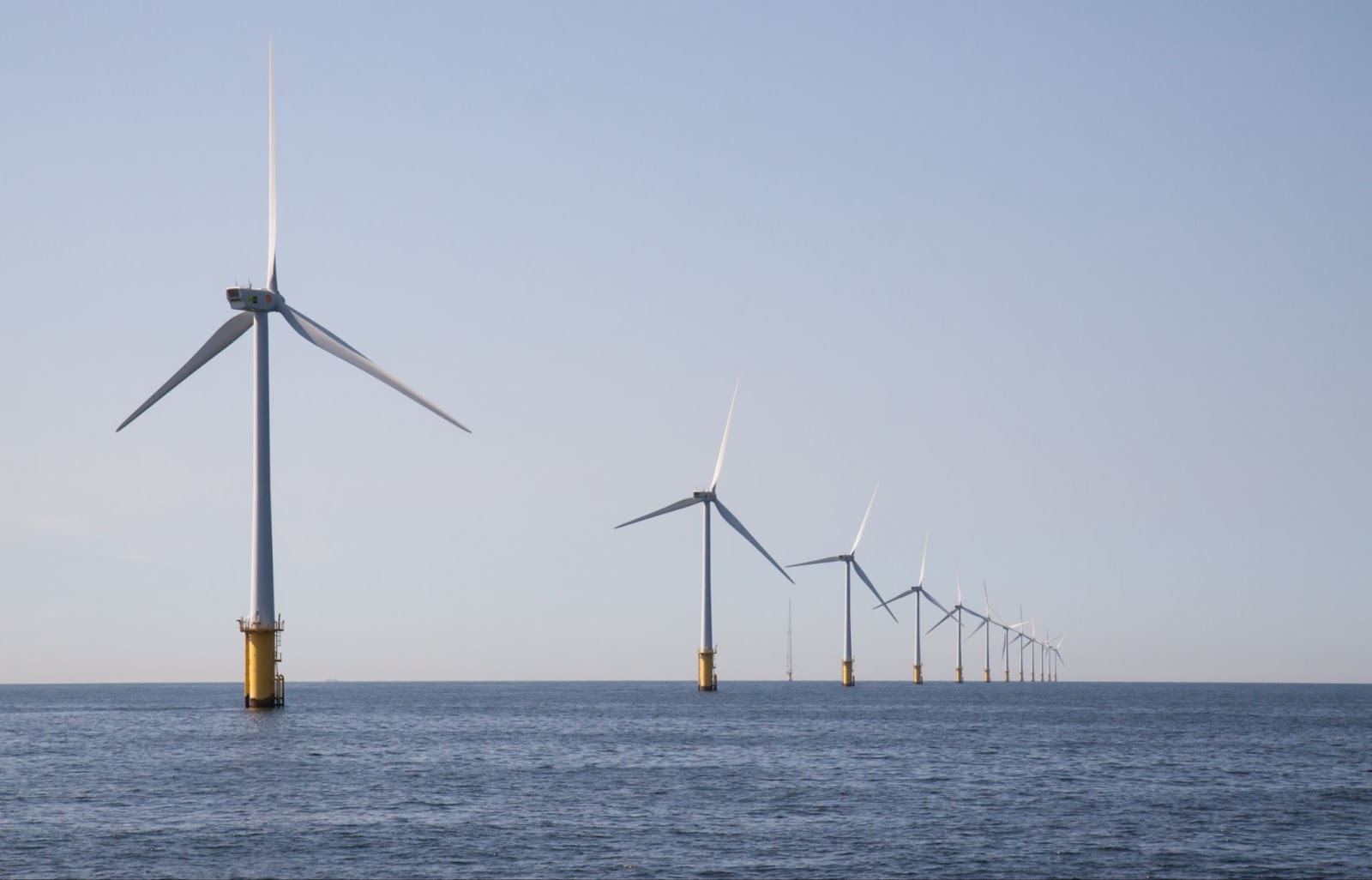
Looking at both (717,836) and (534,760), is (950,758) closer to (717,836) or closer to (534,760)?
(534,760)

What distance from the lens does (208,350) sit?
11925cm

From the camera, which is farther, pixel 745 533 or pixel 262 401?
pixel 745 533

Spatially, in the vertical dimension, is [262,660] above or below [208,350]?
below

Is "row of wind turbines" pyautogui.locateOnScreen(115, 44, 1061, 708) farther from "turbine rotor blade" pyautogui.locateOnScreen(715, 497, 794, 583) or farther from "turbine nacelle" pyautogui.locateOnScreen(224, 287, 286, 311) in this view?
"turbine rotor blade" pyautogui.locateOnScreen(715, 497, 794, 583)

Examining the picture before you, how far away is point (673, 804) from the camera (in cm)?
6438

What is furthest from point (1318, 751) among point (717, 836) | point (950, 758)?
point (717, 836)

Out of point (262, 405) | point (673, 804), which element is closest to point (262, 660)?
point (262, 405)

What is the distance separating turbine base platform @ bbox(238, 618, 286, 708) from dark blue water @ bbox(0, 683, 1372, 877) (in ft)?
9.57

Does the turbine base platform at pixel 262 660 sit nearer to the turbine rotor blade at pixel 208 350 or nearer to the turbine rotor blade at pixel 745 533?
the turbine rotor blade at pixel 208 350

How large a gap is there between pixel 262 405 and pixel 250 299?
992 cm

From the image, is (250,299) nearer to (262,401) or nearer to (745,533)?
(262,401)

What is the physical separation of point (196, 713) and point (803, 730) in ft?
253

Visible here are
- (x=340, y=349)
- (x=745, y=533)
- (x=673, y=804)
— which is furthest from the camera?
(x=745, y=533)

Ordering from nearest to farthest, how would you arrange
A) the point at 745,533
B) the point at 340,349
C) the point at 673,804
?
the point at 673,804 < the point at 340,349 < the point at 745,533
